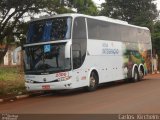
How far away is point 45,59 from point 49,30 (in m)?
1.43

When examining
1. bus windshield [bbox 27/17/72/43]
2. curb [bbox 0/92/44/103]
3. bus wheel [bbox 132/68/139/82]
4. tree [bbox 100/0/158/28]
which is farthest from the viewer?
tree [bbox 100/0/158/28]

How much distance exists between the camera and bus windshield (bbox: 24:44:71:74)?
19.2 metres

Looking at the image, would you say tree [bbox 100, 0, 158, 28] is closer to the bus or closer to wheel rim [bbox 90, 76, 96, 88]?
the bus

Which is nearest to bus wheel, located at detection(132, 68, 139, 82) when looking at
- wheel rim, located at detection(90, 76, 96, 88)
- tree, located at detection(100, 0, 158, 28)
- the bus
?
the bus

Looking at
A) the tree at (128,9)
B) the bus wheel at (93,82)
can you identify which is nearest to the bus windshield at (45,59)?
the bus wheel at (93,82)

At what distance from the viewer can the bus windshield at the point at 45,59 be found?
1923 cm

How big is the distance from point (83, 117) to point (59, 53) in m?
7.31

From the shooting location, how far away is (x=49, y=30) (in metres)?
19.9

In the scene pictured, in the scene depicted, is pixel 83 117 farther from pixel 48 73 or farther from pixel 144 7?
pixel 144 7

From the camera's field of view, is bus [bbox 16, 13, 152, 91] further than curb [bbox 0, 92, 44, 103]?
Yes

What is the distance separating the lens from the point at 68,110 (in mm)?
14016

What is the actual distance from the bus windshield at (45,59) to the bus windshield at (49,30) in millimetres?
447

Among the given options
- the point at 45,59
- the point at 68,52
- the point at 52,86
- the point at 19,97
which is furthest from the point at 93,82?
the point at 19,97

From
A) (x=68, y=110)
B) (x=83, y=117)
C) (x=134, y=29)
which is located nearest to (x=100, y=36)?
(x=134, y=29)
